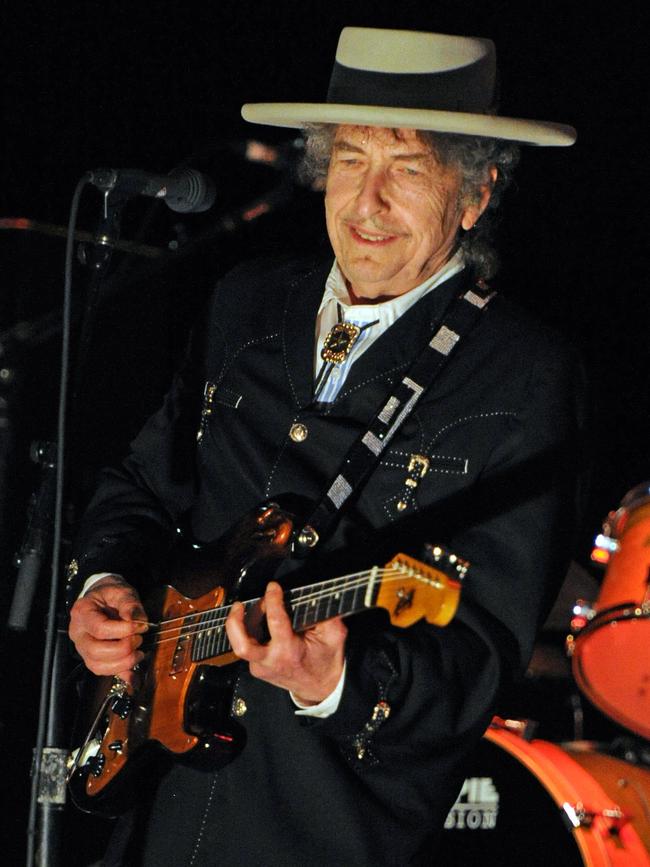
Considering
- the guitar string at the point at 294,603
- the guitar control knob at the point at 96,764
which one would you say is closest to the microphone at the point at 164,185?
the guitar string at the point at 294,603

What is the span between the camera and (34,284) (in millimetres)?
4020

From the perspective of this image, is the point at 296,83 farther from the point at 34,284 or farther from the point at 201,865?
the point at 201,865

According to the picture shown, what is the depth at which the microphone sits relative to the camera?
Answer: 101 inches

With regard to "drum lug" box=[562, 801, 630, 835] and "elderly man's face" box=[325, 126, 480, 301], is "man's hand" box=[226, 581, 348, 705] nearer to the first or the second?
"elderly man's face" box=[325, 126, 480, 301]

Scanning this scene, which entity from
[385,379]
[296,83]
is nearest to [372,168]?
[385,379]

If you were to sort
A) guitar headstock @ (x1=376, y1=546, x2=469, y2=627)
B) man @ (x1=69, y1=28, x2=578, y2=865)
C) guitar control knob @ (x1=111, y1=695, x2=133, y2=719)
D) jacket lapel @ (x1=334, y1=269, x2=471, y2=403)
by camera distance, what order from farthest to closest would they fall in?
1. jacket lapel @ (x1=334, y1=269, x2=471, y2=403)
2. guitar control knob @ (x1=111, y1=695, x2=133, y2=719)
3. man @ (x1=69, y1=28, x2=578, y2=865)
4. guitar headstock @ (x1=376, y1=546, x2=469, y2=627)

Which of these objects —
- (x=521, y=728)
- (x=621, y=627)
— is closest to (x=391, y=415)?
(x=621, y=627)

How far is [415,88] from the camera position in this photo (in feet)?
9.37

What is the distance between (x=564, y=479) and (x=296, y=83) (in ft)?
7.32

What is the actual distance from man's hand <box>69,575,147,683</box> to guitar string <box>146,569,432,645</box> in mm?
58

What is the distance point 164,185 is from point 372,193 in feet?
1.60

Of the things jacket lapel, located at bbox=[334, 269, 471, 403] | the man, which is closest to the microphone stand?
the man

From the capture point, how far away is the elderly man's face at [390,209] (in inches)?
111

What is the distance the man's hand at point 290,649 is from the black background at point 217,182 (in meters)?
1.85
